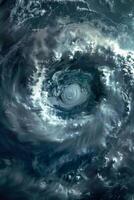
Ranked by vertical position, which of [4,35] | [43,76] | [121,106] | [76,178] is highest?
[4,35]

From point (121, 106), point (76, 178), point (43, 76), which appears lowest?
point (76, 178)

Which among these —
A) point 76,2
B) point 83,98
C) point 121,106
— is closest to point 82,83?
point 83,98

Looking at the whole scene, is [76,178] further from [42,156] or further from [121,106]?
[121,106]

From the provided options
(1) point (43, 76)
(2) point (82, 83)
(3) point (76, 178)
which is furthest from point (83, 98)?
(3) point (76, 178)

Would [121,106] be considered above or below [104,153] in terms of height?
above

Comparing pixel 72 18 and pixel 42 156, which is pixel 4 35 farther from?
pixel 42 156

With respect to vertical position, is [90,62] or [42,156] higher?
[90,62]
